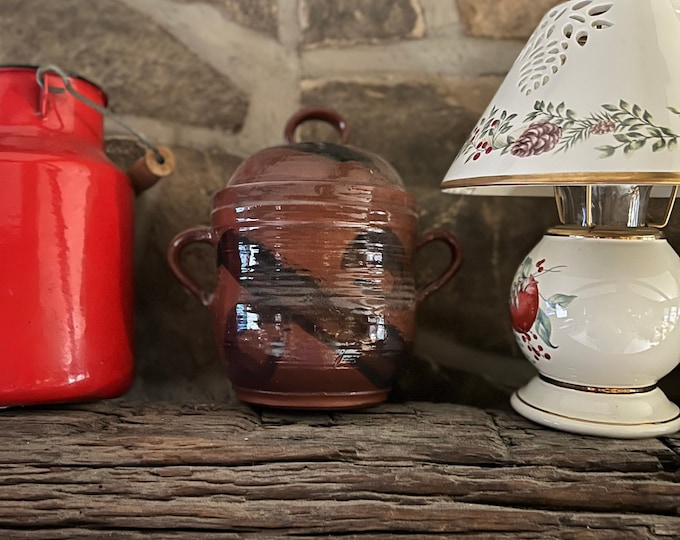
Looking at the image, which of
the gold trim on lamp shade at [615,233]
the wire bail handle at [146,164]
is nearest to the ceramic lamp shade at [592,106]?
the gold trim on lamp shade at [615,233]

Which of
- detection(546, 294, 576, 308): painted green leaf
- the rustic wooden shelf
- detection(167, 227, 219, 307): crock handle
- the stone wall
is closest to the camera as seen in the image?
the rustic wooden shelf

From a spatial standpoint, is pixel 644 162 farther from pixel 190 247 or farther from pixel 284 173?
pixel 190 247

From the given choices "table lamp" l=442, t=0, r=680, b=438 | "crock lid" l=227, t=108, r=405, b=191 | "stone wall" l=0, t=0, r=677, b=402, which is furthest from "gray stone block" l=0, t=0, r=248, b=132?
"table lamp" l=442, t=0, r=680, b=438

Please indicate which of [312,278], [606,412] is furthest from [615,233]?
[312,278]

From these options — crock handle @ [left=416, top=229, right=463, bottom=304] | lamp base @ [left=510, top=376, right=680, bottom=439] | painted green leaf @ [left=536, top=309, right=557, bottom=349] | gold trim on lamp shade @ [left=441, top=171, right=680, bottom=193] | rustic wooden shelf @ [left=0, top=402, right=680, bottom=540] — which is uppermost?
gold trim on lamp shade @ [left=441, top=171, right=680, bottom=193]

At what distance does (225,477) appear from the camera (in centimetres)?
54

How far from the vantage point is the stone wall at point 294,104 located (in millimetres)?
842

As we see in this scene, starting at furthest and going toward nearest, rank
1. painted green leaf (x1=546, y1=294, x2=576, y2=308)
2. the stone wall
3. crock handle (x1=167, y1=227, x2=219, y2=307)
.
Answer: the stone wall, crock handle (x1=167, y1=227, x2=219, y2=307), painted green leaf (x1=546, y1=294, x2=576, y2=308)

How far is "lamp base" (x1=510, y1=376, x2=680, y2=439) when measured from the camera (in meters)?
0.61

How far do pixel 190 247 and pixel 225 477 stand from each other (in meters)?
0.38

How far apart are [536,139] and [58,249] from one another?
46 cm

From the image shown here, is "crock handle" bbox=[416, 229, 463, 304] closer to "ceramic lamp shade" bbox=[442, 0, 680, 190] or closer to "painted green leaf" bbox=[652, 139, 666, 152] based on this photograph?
"ceramic lamp shade" bbox=[442, 0, 680, 190]

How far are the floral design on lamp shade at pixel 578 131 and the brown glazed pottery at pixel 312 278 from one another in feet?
0.45

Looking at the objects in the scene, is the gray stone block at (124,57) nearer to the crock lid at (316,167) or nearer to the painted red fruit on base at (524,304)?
the crock lid at (316,167)
